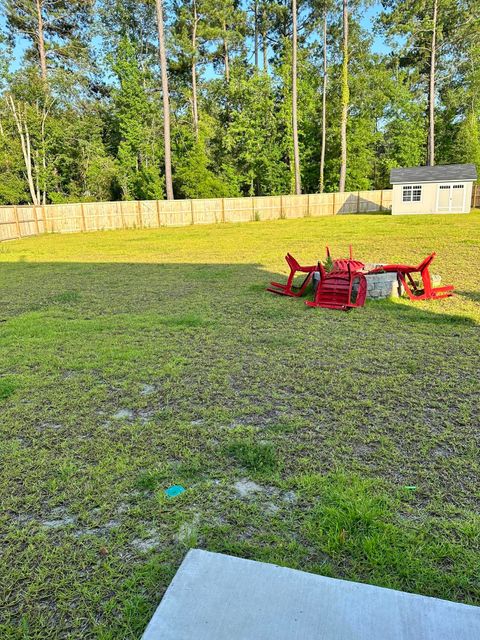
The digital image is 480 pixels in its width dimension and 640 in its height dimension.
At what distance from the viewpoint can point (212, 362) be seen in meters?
3.79

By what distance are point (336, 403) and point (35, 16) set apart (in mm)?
31358

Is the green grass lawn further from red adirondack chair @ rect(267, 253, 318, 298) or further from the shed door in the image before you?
the shed door

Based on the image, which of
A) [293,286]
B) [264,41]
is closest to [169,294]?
[293,286]

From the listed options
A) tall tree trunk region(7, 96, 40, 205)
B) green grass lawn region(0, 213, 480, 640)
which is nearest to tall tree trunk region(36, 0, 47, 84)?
tall tree trunk region(7, 96, 40, 205)

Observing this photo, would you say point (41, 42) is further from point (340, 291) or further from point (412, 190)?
point (340, 291)

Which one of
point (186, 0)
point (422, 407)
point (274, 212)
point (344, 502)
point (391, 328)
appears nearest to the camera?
point (344, 502)

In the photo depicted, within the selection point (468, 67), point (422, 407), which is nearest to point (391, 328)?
point (422, 407)

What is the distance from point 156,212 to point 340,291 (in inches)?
700

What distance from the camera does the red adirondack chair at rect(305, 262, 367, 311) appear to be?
5.39 meters

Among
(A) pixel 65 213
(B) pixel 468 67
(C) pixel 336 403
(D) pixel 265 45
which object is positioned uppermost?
(D) pixel 265 45

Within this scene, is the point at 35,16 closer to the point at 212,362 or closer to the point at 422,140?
the point at 422,140

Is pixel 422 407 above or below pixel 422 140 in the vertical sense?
below

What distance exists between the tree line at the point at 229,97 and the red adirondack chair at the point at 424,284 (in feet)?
67.6

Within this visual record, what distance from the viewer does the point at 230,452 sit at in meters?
2.41
